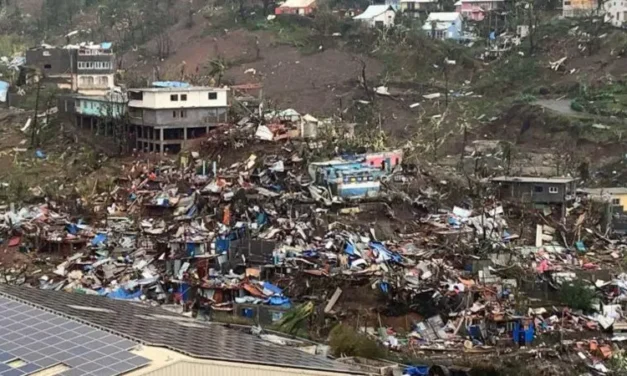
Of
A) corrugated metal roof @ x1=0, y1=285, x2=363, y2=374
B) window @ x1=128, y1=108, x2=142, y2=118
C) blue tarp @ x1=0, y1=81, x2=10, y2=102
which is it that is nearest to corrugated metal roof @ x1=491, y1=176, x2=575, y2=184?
window @ x1=128, y1=108, x2=142, y2=118

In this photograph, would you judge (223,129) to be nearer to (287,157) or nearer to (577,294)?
(287,157)

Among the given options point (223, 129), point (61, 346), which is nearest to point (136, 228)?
point (223, 129)

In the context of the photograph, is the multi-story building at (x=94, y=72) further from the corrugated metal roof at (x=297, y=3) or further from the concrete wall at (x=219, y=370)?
the concrete wall at (x=219, y=370)

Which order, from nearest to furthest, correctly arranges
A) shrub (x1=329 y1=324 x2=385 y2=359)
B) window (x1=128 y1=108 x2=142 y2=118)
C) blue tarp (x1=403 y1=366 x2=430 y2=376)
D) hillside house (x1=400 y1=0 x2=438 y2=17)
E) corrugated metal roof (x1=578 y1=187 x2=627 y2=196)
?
blue tarp (x1=403 y1=366 x2=430 y2=376)
shrub (x1=329 y1=324 x2=385 y2=359)
corrugated metal roof (x1=578 y1=187 x2=627 y2=196)
window (x1=128 y1=108 x2=142 y2=118)
hillside house (x1=400 y1=0 x2=438 y2=17)

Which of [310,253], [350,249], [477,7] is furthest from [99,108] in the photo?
[477,7]

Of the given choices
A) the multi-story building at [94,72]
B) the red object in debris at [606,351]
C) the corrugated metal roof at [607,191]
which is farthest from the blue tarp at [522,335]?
the multi-story building at [94,72]

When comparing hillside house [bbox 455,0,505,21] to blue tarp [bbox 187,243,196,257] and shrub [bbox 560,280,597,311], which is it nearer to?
blue tarp [bbox 187,243,196,257]

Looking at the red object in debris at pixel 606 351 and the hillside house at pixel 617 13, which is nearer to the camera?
the red object in debris at pixel 606 351
